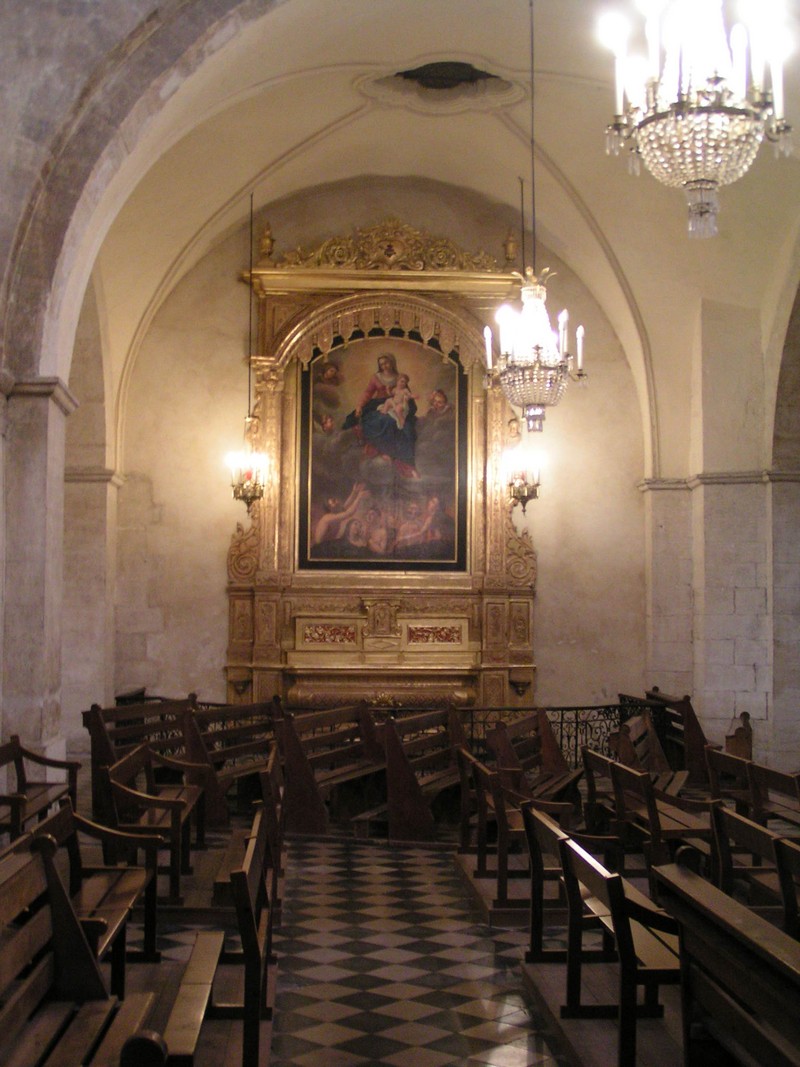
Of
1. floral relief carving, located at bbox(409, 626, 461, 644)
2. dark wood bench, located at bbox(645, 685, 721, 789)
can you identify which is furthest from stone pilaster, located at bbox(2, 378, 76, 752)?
floral relief carving, located at bbox(409, 626, 461, 644)

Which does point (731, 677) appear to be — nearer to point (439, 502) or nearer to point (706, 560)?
point (706, 560)

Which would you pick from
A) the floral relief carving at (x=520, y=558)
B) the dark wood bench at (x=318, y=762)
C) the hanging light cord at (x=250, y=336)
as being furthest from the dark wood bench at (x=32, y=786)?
the floral relief carving at (x=520, y=558)

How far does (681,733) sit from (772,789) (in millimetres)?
4573

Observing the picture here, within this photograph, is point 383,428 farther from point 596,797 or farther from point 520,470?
point 596,797

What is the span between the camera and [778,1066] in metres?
2.94

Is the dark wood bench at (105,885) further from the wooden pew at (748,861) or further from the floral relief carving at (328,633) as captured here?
the floral relief carving at (328,633)

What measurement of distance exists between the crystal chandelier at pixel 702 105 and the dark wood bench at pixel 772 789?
2.75 meters

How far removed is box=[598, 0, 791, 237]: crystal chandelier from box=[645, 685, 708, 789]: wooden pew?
537 centimetres

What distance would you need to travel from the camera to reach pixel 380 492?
1289 centimetres

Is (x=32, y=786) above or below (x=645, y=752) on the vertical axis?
above

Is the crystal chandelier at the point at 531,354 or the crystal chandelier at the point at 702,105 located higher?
the crystal chandelier at the point at 702,105

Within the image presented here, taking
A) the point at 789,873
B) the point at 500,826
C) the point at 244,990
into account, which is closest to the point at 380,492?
the point at 500,826

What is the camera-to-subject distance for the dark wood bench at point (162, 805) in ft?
19.4

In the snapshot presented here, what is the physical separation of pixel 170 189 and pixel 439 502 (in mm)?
4226
